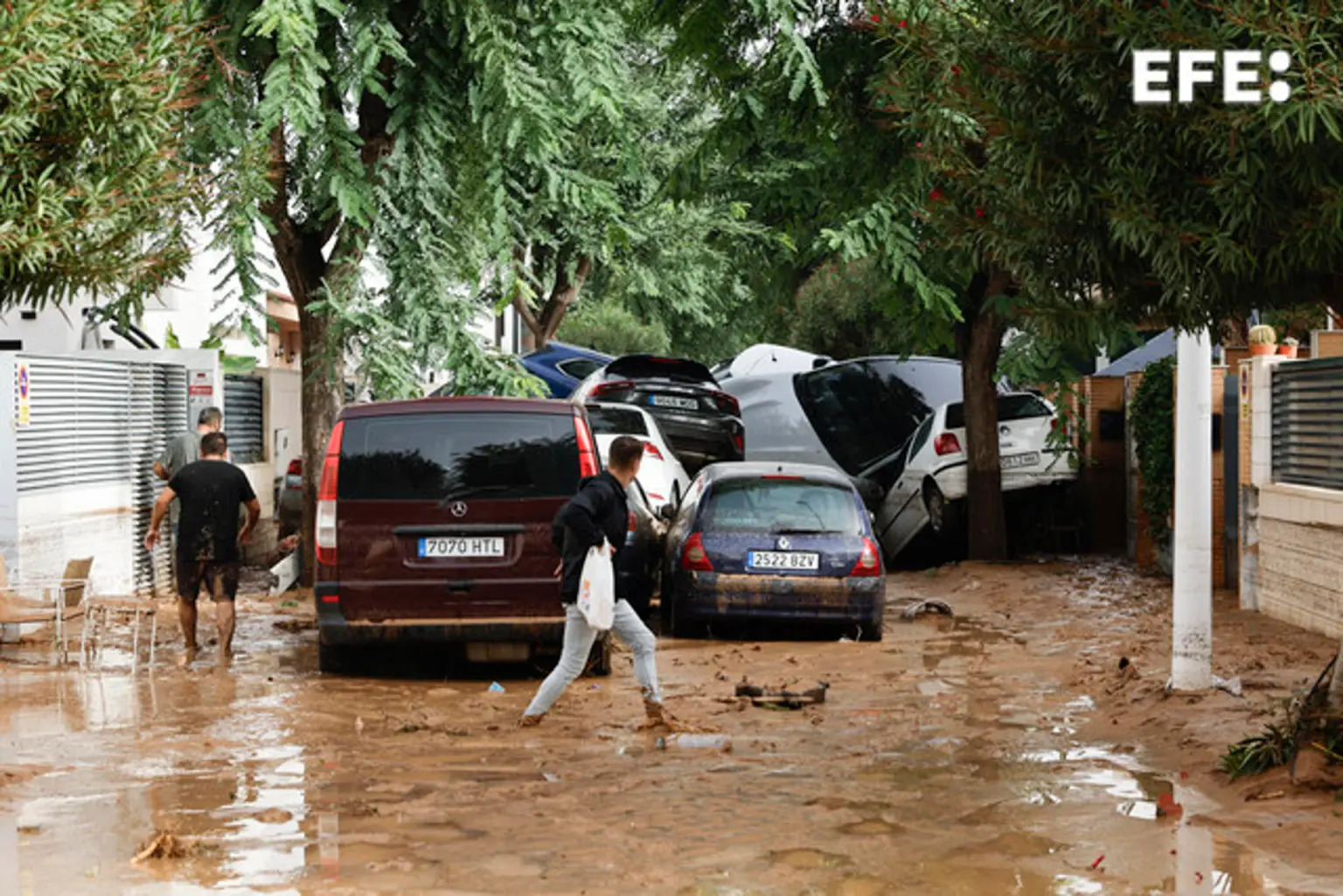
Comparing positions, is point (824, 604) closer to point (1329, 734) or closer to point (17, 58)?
point (1329, 734)

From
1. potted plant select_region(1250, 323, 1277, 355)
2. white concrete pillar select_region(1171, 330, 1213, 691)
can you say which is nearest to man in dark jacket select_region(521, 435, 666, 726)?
white concrete pillar select_region(1171, 330, 1213, 691)

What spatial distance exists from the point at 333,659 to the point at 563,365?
58.5 feet

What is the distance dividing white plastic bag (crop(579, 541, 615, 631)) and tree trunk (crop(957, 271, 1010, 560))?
450 inches

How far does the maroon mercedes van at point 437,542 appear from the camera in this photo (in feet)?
39.5

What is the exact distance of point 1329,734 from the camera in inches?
328

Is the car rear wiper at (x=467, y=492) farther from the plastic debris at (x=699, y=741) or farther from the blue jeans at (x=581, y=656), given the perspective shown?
the plastic debris at (x=699, y=741)

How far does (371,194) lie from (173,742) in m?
7.45

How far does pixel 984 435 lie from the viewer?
21172mm

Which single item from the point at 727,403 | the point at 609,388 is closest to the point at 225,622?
the point at 609,388

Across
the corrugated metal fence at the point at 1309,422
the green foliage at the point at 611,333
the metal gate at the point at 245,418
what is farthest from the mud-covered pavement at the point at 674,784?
the green foliage at the point at 611,333

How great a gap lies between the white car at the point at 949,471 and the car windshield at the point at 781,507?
685 cm

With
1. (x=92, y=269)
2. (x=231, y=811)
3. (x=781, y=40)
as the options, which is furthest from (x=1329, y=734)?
(x=781, y=40)

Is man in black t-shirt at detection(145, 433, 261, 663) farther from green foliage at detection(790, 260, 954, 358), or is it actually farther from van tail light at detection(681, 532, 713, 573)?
green foliage at detection(790, 260, 954, 358)

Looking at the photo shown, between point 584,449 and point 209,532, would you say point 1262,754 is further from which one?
point 209,532
